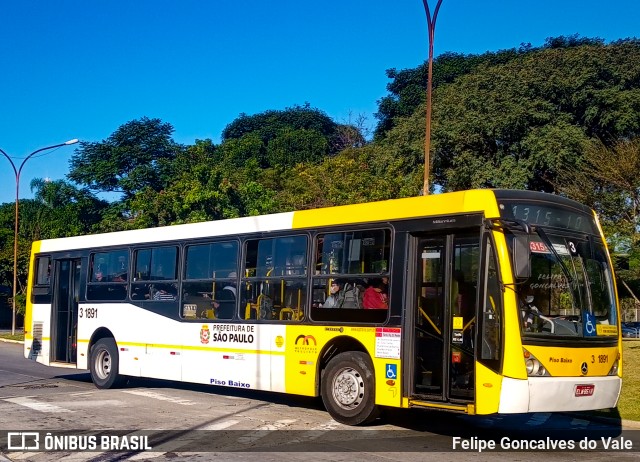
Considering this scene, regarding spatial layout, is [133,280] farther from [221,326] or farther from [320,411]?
[320,411]

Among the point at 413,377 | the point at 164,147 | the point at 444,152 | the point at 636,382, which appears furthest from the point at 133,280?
the point at 164,147

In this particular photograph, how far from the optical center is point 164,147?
2304 inches

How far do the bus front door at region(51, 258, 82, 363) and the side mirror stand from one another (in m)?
10.7

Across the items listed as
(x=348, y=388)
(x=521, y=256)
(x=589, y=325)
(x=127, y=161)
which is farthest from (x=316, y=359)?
(x=127, y=161)

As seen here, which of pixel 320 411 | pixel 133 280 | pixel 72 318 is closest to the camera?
pixel 320 411

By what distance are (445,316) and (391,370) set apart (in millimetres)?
1085

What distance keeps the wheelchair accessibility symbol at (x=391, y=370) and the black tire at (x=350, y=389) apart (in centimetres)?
33

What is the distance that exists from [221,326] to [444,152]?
87.6ft

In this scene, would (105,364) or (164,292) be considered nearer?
(164,292)

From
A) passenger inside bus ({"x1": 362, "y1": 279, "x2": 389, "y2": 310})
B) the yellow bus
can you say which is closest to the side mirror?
the yellow bus

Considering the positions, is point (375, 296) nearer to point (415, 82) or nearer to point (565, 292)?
point (565, 292)

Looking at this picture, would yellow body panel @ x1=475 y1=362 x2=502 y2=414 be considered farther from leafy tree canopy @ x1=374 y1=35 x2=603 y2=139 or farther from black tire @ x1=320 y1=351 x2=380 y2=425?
leafy tree canopy @ x1=374 y1=35 x2=603 y2=139

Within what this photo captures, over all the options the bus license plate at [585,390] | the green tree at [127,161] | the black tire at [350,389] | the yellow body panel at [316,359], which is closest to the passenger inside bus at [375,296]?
the yellow body panel at [316,359]

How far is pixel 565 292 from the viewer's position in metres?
9.52
